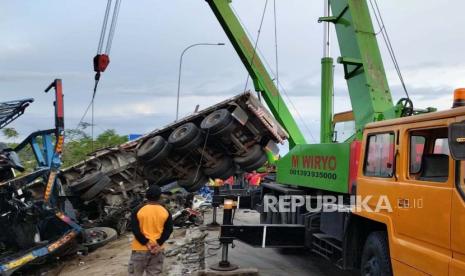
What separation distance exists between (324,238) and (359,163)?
1.36 meters

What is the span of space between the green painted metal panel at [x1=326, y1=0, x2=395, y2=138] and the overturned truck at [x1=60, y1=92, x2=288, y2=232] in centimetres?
237

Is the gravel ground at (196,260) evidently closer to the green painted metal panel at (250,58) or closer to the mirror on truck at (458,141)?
the green painted metal panel at (250,58)

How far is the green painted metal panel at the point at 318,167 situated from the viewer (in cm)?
654

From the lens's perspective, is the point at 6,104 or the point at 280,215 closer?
the point at 280,215

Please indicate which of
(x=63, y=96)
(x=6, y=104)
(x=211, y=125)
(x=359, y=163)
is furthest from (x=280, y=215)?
(x=6, y=104)

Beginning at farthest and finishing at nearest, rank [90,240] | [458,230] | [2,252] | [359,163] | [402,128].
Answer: [90,240]
[2,252]
[359,163]
[402,128]
[458,230]

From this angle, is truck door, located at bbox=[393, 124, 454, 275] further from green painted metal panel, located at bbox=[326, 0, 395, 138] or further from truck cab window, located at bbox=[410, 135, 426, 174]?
green painted metal panel, located at bbox=[326, 0, 395, 138]

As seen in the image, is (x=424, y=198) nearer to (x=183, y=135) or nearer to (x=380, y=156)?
(x=380, y=156)

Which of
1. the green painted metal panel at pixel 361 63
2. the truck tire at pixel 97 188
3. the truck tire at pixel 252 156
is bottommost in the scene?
→ the truck tire at pixel 97 188

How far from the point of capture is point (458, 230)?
3.74 m

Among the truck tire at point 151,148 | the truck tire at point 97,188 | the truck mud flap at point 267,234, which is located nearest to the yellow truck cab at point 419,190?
the truck mud flap at point 267,234

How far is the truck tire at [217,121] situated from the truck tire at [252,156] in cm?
93

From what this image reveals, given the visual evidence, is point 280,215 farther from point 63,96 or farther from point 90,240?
point 63,96

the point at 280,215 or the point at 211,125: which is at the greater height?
the point at 211,125
